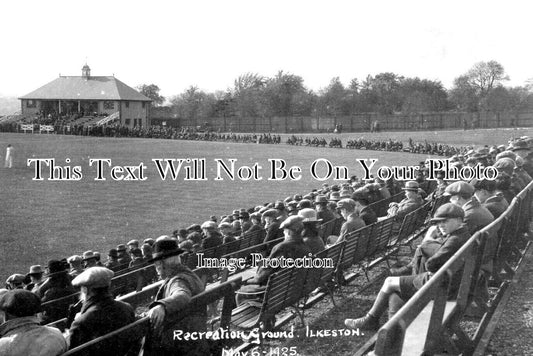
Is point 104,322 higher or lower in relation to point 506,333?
higher

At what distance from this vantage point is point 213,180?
26.5m

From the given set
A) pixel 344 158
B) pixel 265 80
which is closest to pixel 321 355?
pixel 344 158

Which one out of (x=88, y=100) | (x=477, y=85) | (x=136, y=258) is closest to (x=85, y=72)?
(x=88, y=100)

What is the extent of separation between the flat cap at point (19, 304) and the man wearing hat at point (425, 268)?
2.63m

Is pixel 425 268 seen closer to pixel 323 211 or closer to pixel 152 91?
pixel 323 211

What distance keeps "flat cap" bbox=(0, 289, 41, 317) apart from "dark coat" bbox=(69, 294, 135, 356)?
0.32 meters

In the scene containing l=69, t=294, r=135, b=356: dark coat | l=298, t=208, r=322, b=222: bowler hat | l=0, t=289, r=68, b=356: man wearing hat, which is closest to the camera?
l=0, t=289, r=68, b=356: man wearing hat

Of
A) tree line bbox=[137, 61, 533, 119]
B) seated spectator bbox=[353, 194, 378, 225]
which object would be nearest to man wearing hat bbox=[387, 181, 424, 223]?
seated spectator bbox=[353, 194, 378, 225]

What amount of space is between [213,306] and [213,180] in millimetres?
21553

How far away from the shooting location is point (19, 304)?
374 centimetres

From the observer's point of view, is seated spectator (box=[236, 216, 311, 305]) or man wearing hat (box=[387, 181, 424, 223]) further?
man wearing hat (box=[387, 181, 424, 223])

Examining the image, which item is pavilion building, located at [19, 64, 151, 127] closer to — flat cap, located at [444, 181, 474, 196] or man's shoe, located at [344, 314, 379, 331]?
flat cap, located at [444, 181, 474, 196]

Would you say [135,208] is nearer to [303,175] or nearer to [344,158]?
[303,175]

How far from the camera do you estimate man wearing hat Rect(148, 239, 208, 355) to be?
12.4 feet
